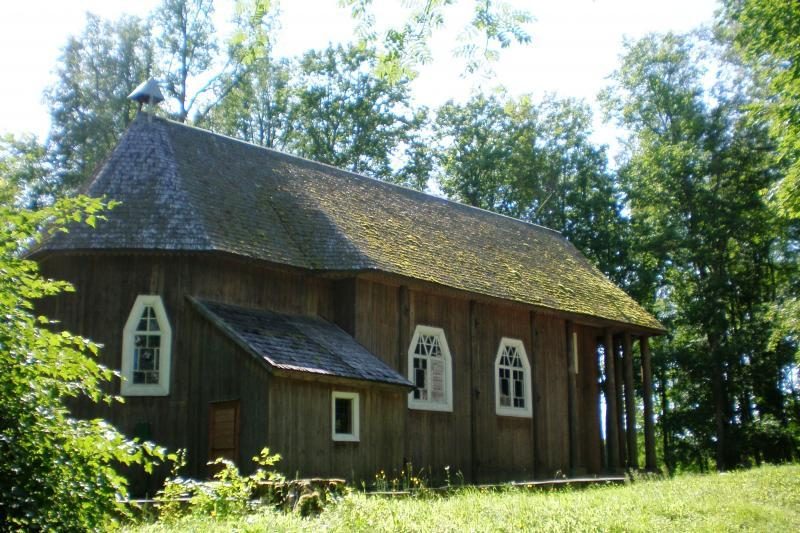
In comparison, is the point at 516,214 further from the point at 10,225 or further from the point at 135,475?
the point at 10,225

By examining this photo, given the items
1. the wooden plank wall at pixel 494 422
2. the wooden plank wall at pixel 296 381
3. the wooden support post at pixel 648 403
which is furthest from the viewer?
the wooden support post at pixel 648 403

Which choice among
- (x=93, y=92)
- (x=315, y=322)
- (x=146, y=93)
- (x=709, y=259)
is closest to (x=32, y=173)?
(x=93, y=92)

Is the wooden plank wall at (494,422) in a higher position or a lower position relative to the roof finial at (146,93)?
lower

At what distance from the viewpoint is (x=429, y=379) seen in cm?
2223

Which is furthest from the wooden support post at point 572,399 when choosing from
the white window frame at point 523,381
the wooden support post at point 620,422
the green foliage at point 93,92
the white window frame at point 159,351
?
the green foliage at point 93,92

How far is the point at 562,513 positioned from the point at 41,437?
22.9ft

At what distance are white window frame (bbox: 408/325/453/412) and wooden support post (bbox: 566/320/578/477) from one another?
215 inches

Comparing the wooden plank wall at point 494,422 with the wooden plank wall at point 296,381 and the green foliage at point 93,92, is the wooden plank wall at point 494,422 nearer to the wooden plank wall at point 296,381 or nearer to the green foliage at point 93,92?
the wooden plank wall at point 296,381

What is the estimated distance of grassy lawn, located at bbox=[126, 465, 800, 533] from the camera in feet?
31.9

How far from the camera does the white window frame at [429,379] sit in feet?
71.1

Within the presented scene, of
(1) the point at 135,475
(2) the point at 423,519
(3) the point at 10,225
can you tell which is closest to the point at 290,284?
(1) the point at 135,475

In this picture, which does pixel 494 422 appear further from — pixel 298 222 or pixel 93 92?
pixel 93 92

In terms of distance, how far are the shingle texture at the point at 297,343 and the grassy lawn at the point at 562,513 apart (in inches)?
162

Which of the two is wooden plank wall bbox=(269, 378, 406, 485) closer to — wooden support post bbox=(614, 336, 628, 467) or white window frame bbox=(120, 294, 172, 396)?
white window frame bbox=(120, 294, 172, 396)
